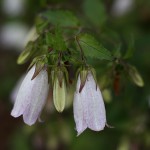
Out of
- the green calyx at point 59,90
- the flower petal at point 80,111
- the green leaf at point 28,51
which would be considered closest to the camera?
the flower petal at point 80,111

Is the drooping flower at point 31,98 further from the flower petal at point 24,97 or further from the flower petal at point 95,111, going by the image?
the flower petal at point 95,111

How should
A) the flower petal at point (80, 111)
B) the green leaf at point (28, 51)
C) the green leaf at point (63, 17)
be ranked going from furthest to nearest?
the green leaf at point (63, 17) → the green leaf at point (28, 51) → the flower petal at point (80, 111)

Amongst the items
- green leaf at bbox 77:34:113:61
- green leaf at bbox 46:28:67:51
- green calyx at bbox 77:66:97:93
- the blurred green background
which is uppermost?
green leaf at bbox 46:28:67:51

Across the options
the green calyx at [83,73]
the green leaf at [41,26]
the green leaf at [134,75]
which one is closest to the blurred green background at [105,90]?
the green leaf at [134,75]

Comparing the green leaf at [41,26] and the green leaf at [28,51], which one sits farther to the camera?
the green leaf at [41,26]

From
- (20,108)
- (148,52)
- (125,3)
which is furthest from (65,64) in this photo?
(125,3)

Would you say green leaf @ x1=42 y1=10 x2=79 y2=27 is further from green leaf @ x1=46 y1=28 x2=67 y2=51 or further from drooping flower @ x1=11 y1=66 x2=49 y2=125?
drooping flower @ x1=11 y1=66 x2=49 y2=125

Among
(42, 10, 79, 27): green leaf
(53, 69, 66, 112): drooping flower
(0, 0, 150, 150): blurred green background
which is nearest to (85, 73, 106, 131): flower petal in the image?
(53, 69, 66, 112): drooping flower

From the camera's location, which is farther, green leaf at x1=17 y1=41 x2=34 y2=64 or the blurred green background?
the blurred green background
